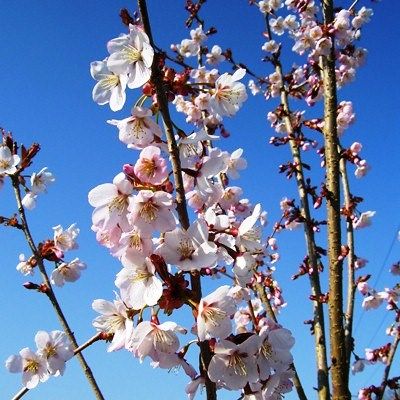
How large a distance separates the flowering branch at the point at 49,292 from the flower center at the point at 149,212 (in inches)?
60.8

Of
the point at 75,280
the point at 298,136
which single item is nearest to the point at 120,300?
the point at 75,280

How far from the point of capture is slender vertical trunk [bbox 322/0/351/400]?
120 inches

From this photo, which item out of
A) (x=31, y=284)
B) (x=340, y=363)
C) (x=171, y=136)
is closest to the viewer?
(x=171, y=136)

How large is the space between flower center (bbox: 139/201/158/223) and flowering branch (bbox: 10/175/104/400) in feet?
5.06

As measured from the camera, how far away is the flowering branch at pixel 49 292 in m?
2.74

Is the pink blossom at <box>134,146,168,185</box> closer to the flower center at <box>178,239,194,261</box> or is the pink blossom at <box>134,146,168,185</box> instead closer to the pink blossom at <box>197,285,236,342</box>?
the flower center at <box>178,239,194,261</box>

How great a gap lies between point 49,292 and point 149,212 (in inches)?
79.9

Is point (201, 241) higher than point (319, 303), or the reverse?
point (319, 303)

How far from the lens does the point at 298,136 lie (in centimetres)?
496

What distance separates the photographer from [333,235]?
346 cm

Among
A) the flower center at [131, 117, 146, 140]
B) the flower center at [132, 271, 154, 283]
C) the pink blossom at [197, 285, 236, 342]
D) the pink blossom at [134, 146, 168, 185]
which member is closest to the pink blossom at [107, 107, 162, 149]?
the flower center at [131, 117, 146, 140]

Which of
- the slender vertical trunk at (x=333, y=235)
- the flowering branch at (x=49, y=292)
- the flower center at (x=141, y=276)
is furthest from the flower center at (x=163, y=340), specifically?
→ the slender vertical trunk at (x=333, y=235)

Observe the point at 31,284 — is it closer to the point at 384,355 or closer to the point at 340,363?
the point at 340,363

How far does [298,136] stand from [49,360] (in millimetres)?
3278
